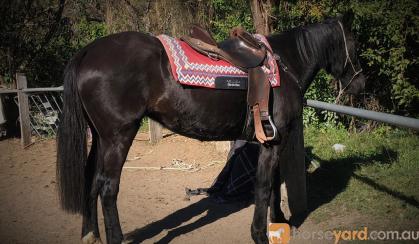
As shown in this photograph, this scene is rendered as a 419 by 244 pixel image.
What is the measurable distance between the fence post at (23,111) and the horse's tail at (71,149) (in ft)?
17.1

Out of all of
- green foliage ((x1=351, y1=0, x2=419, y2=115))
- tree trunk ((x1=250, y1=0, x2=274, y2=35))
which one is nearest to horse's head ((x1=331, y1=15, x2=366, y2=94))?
green foliage ((x1=351, y1=0, x2=419, y2=115))

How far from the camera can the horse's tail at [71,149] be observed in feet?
11.8

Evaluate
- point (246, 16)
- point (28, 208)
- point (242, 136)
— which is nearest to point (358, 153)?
point (242, 136)

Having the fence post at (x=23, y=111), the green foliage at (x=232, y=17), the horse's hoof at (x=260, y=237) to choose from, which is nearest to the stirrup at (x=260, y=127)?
the horse's hoof at (x=260, y=237)

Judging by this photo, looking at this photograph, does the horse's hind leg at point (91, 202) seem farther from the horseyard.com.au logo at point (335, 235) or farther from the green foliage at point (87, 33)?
the green foliage at point (87, 33)

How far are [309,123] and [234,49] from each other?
4.32 metres

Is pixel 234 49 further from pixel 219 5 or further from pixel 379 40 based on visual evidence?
pixel 219 5

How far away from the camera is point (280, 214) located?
13.3 ft

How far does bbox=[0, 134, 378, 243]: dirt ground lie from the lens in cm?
407

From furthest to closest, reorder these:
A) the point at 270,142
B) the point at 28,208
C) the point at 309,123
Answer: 1. the point at 309,123
2. the point at 28,208
3. the point at 270,142

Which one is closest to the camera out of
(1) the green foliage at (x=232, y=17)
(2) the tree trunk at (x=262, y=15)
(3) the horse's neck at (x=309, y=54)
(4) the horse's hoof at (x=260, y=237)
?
(4) the horse's hoof at (x=260, y=237)

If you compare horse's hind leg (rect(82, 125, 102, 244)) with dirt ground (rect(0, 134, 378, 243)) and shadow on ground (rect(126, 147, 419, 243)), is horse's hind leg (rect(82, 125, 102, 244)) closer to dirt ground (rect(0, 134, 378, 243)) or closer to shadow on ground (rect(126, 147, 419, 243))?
dirt ground (rect(0, 134, 378, 243))

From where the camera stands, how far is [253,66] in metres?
3.55

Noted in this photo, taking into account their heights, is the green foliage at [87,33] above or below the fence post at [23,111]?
above
